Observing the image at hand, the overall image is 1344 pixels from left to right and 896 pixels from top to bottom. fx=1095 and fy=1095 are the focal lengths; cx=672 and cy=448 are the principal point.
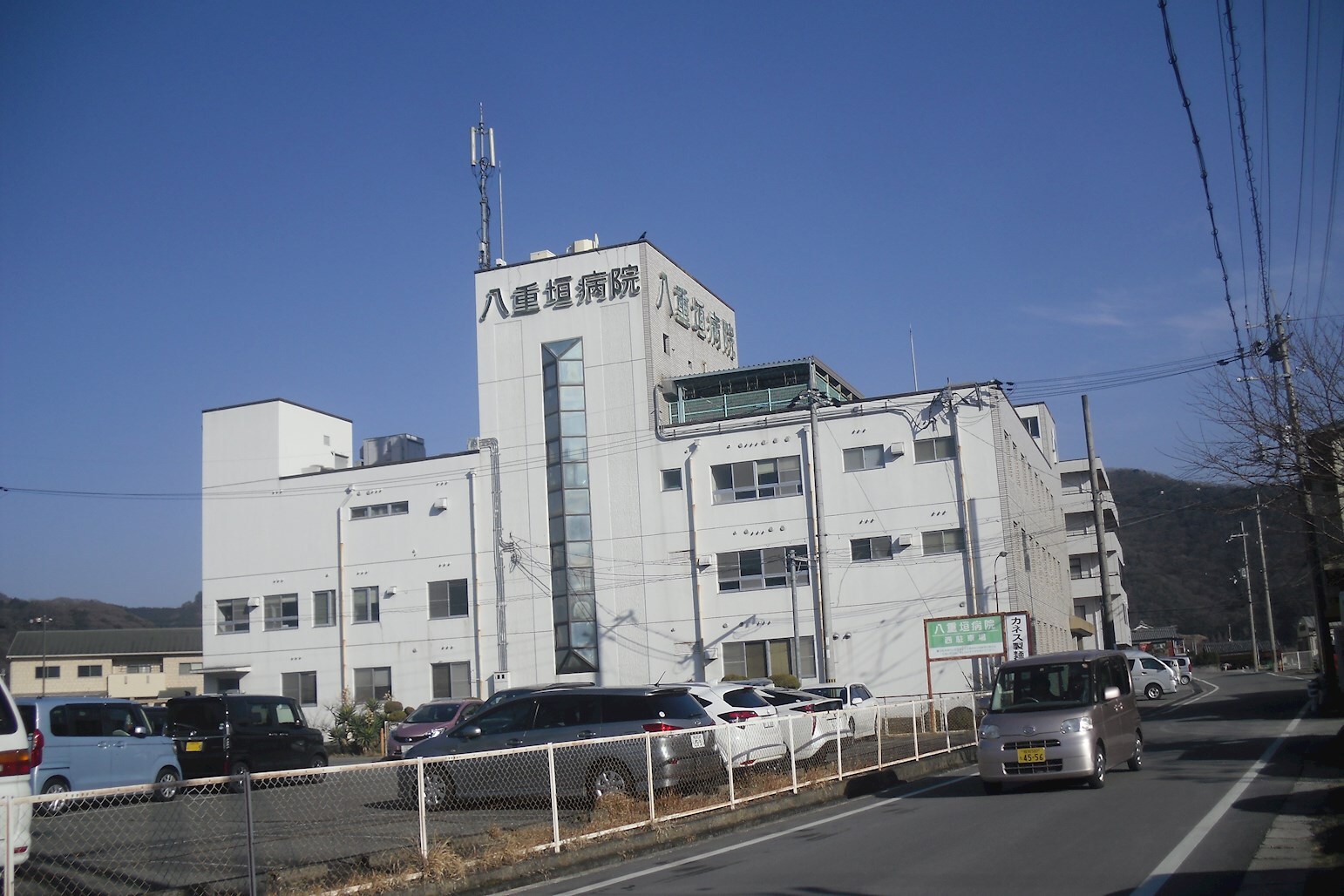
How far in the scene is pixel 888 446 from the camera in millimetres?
39250

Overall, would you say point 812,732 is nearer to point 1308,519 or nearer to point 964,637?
point 1308,519

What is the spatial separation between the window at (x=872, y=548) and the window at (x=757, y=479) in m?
2.78

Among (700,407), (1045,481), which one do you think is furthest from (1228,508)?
(1045,481)

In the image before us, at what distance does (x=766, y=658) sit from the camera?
129ft

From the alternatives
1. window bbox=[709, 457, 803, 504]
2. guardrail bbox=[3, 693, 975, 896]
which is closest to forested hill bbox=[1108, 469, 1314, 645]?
window bbox=[709, 457, 803, 504]

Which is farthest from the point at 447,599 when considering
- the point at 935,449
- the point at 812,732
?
the point at 812,732

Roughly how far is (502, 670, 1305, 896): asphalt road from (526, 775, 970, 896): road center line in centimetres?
3

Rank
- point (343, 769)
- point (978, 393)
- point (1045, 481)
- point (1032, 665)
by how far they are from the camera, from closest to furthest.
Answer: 1. point (343, 769)
2. point (1032, 665)
3. point (978, 393)
4. point (1045, 481)

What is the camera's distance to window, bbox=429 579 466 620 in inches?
1715

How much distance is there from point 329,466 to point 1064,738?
40.5 metres

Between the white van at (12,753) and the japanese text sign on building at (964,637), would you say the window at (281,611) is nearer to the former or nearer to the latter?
the japanese text sign on building at (964,637)

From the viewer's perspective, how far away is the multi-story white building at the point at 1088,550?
2768 inches

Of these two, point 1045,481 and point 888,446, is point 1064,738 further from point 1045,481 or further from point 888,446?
point 1045,481

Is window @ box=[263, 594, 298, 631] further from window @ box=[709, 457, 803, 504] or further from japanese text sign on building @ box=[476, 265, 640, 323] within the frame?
window @ box=[709, 457, 803, 504]
